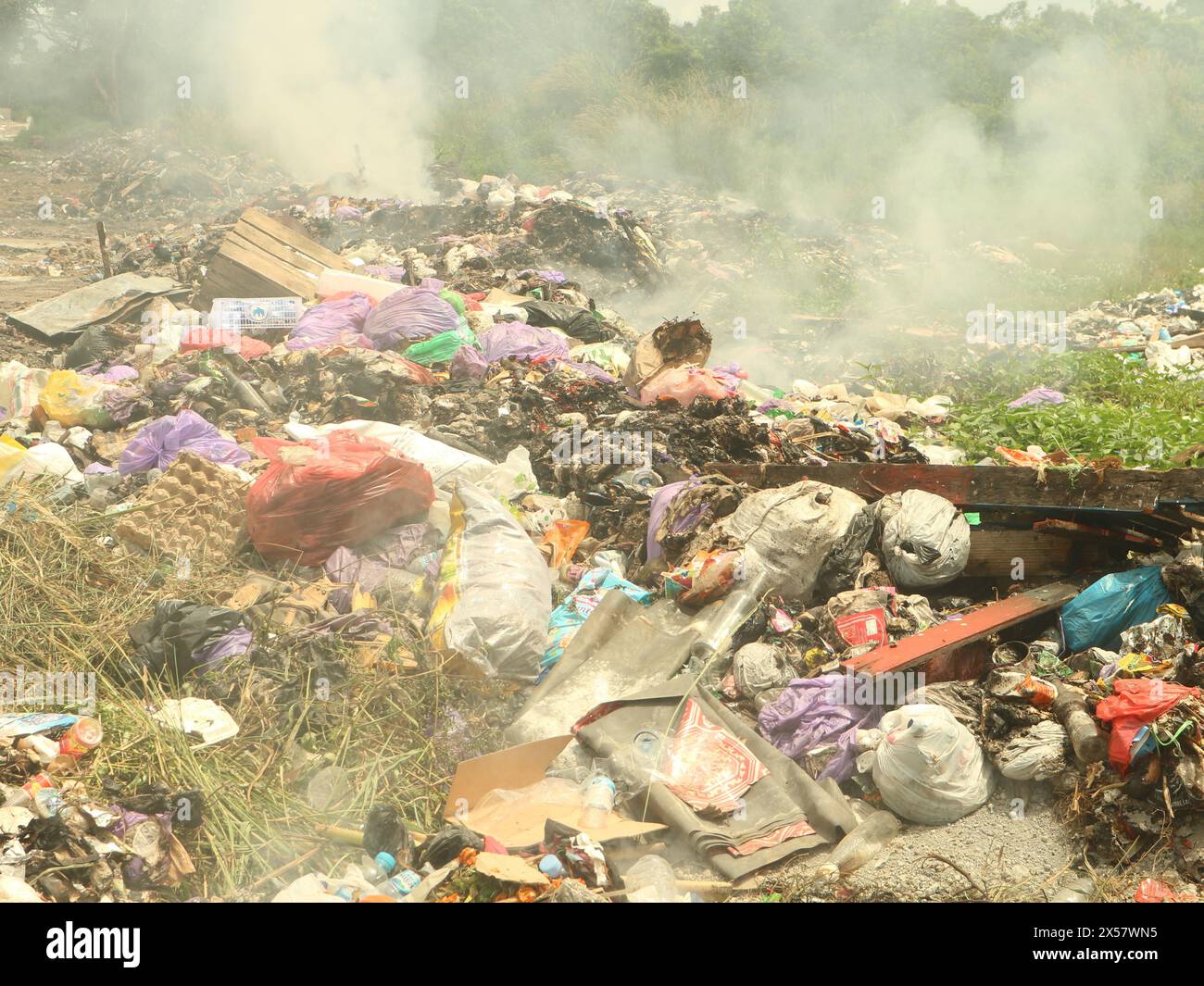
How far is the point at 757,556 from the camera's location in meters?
4.13

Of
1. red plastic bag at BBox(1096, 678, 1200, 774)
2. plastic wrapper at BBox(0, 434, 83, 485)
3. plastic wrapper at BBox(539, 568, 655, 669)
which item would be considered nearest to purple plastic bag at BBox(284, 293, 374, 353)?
plastic wrapper at BBox(0, 434, 83, 485)

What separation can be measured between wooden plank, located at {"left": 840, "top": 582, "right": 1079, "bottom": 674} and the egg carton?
2.82 meters

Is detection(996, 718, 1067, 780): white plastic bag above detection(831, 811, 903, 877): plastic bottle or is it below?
above

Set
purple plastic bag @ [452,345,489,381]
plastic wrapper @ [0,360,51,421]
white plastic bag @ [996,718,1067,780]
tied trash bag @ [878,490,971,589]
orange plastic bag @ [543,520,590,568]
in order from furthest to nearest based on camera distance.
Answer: purple plastic bag @ [452,345,489,381] < plastic wrapper @ [0,360,51,421] < orange plastic bag @ [543,520,590,568] < tied trash bag @ [878,490,971,589] < white plastic bag @ [996,718,1067,780]

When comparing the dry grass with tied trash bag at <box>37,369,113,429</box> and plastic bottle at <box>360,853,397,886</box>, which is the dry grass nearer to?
plastic bottle at <box>360,853,397,886</box>

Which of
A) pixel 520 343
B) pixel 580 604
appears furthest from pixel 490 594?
pixel 520 343

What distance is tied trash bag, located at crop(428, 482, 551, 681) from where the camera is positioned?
3666mm

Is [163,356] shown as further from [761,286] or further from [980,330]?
[980,330]

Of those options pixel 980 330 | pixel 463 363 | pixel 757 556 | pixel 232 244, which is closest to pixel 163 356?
pixel 232 244

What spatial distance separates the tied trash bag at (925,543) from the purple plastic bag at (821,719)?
2.35ft

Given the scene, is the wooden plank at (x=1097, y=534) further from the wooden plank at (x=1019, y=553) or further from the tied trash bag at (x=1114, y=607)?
the tied trash bag at (x=1114, y=607)

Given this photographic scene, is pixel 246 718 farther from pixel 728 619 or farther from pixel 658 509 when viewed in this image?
pixel 658 509

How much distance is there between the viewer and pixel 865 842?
10.00ft

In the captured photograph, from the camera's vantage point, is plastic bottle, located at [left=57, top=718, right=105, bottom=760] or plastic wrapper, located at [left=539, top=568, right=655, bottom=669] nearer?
plastic bottle, located at [left=57, top=718, right=105, bottom=760]
